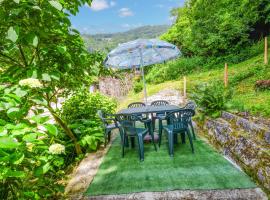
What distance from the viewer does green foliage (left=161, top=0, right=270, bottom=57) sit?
1555 centimetres

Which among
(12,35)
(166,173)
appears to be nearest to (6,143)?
(12,35)

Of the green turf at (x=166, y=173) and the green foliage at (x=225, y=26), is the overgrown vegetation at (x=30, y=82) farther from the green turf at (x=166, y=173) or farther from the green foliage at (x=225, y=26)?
the green foliage at (x=225, y=26)

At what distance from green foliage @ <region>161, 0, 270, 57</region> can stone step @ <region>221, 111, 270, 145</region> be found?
38.8ft

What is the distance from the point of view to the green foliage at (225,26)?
15547mm

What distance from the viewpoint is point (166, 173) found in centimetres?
358

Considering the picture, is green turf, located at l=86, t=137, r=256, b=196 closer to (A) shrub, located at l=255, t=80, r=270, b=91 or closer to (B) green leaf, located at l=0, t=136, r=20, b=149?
(B) green leaf, located at l=0, t=136, r=20, b=149

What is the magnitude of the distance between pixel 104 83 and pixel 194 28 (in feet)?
28.8

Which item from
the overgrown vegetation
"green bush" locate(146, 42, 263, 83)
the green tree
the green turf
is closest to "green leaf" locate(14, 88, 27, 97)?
the overgrown vegetation

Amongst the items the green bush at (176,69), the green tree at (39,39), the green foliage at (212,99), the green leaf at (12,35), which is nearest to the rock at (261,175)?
the green foliage at (212,99)

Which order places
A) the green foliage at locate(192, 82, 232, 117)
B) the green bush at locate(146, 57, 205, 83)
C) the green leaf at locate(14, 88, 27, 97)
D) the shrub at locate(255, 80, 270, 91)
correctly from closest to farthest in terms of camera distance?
1. the green leaf at locate(14, 88, 27, 97)
2. the green foliage at locate(192, 82, 232, 117)
3. the shrub at locate(255, 80, 270, 91)
4. the green bush at locate(146, 57, 205, 83)

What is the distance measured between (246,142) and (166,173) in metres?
1.35

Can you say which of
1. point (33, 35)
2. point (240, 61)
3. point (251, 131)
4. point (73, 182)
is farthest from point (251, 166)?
point (240, 61)

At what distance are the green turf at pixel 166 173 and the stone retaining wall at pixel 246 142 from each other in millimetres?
168

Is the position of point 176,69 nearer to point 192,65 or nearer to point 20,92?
point 192,65
